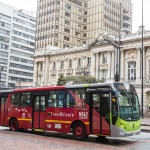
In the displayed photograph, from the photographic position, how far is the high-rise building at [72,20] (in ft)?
Answer: 278

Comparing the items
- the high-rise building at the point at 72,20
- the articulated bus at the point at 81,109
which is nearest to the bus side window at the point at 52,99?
the articulated bus at the point at 81,109

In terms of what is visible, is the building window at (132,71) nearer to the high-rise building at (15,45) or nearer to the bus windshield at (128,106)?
the bus windshield at (128,106)

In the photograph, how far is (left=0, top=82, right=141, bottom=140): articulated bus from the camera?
14648mm

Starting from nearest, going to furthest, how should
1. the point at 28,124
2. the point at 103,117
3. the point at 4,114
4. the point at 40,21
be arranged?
the point at 103,117
the point at 28,124
the point at 4,114
the point at 40,21

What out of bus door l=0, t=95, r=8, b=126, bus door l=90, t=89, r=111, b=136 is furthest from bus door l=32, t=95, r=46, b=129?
bus door l=90, t=89, r=111, b=136

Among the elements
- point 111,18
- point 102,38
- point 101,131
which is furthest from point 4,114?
point 111,18

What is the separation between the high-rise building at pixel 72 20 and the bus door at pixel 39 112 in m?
64.1

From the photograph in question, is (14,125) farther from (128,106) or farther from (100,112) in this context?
(128,106)

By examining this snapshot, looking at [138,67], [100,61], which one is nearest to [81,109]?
[138,67]

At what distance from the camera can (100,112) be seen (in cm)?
1513

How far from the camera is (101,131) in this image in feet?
49.1

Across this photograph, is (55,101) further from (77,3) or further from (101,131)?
(77,3)

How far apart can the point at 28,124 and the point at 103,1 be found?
7649 cm

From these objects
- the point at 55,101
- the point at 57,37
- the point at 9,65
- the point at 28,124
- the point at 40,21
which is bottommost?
the point at 28,124
